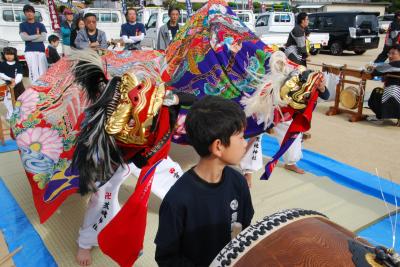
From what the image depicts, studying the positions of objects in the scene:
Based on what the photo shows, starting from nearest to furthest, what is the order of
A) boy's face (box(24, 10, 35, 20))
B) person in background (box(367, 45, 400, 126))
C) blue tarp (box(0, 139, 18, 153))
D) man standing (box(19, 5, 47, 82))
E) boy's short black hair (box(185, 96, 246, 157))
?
boy's short black hair (box(185, 96, 246, 157)) < blue tarp (box(0, 139, 18, 153)) < person in background (box(367, 45, 400, 126)) < boy's face (box(24, 10, 35, 20)) < man standing (box(19, 5, 47, 82))

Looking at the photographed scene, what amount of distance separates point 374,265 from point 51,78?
7.10ft

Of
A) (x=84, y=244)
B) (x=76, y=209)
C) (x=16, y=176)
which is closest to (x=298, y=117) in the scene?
(x=84, y=244)

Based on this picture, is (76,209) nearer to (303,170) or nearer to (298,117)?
(298,117)

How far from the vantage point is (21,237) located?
2328mm

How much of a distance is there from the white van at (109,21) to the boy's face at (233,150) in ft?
32.6

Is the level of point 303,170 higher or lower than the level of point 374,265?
lower

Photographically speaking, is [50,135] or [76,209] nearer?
[50,135]

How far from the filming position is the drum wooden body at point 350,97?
4.95 m

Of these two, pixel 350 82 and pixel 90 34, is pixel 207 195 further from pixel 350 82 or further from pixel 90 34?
pixel 350 82

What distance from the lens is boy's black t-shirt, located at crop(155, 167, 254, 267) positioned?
1.12 meters

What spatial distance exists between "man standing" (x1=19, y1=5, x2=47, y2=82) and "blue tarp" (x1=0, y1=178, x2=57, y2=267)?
340cm

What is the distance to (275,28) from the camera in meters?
12.2

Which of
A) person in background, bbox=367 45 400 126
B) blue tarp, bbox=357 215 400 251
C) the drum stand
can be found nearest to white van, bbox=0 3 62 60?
the drum stand

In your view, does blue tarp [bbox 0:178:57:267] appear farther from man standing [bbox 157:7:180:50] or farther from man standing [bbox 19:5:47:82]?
man standing [bbox 19:5:47:82]
